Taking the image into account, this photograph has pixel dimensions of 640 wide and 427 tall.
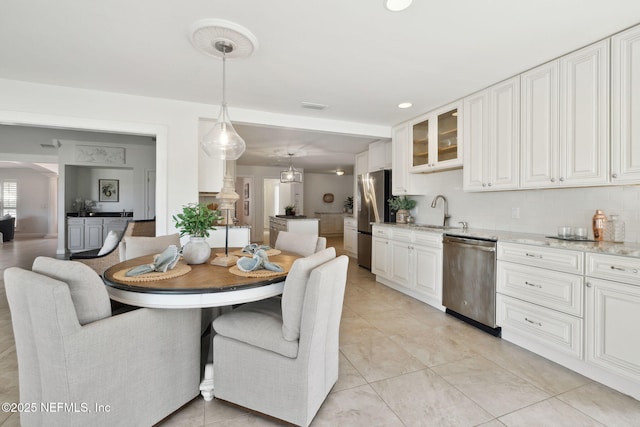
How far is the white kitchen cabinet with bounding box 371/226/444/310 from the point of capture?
10.6ft

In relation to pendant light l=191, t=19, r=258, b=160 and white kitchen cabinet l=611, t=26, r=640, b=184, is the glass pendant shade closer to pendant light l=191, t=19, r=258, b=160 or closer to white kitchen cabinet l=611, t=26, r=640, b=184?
pendant light l=191, t=19, r=258, b=160

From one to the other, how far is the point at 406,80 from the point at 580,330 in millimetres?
2402

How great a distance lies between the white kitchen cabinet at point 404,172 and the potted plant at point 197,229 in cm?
290

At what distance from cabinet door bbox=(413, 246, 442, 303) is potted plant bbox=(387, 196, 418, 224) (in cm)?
95

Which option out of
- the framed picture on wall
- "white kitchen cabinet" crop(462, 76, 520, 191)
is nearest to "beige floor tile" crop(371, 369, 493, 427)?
"white kitchen cabinet" crop(462, 76, 520, 191)

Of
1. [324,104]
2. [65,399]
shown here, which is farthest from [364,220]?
[65,399]

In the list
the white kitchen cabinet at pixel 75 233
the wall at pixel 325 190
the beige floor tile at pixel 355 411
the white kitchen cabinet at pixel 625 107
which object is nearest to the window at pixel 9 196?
the white kitchen cabinet at pixel 75 233

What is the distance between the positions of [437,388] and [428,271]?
160 cm

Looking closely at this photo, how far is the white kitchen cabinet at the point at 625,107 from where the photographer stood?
198 centimetres

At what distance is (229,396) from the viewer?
162cm

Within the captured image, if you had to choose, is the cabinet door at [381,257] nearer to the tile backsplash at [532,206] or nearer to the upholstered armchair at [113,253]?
the tile backsplash at [532,206]

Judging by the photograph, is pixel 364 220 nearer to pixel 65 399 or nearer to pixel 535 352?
pixel 535 352

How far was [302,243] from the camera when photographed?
8.95ft

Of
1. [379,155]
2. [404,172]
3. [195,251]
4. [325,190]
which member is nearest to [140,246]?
[195,251]
